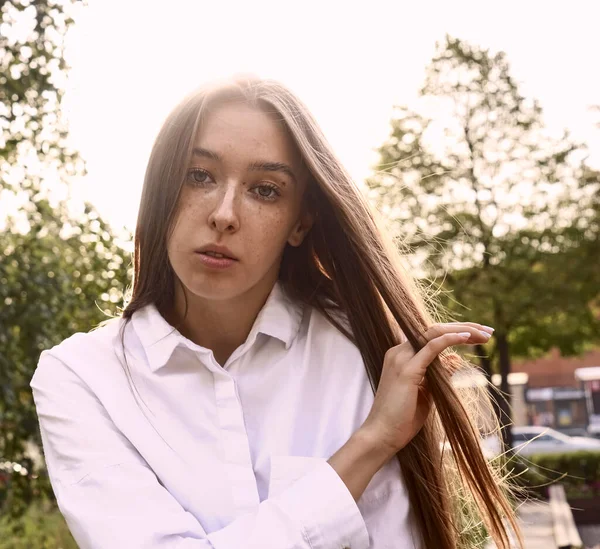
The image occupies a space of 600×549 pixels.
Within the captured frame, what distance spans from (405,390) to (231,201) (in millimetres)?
628

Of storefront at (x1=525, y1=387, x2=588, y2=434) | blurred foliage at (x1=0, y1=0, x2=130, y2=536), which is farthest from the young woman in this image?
storefront at (x1=525, y1=387, x2=588, y2=434)

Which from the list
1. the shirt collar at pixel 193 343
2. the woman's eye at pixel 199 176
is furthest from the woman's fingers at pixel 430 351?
the woman's eye at pixel 199 176

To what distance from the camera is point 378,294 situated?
2393 mm

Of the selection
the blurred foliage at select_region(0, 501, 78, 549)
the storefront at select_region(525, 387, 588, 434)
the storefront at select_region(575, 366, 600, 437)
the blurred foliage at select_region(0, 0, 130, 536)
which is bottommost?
the storefront at select_region(525, 387, 588, 434)

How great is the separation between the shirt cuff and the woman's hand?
15 cm

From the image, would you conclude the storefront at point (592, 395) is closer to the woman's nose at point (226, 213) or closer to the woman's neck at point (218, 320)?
the woman's neck at point (218, 320)

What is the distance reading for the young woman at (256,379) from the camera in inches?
79.7

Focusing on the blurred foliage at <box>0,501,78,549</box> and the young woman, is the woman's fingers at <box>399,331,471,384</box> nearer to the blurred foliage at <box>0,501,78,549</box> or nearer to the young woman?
the young woman

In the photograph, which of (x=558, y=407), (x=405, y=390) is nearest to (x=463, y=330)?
(x=405, y=390)

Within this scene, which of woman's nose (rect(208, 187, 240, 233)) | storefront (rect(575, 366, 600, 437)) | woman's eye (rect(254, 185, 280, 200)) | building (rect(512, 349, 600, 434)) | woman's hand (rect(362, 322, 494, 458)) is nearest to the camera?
woman's hand (rect(362, 322, 494, 458))

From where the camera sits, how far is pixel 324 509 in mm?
1944

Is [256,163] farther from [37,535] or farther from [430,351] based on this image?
[37,535]

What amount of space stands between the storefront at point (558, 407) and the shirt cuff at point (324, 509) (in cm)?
5193

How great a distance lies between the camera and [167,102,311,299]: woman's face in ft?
7.35
